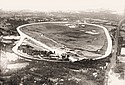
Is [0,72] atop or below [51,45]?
below

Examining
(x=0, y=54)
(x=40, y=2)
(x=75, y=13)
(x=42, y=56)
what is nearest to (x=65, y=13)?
(x=75, y=13)

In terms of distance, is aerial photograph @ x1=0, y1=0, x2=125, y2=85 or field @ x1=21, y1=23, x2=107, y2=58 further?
field @ x1=21, y1=23, x2=107, y2=58

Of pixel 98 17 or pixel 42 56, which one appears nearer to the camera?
pixel 42 56

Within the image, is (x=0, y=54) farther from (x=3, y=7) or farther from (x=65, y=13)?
(x=65, y=13)

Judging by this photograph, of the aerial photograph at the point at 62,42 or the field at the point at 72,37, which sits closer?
the aerial photograph at the point at 62,42
